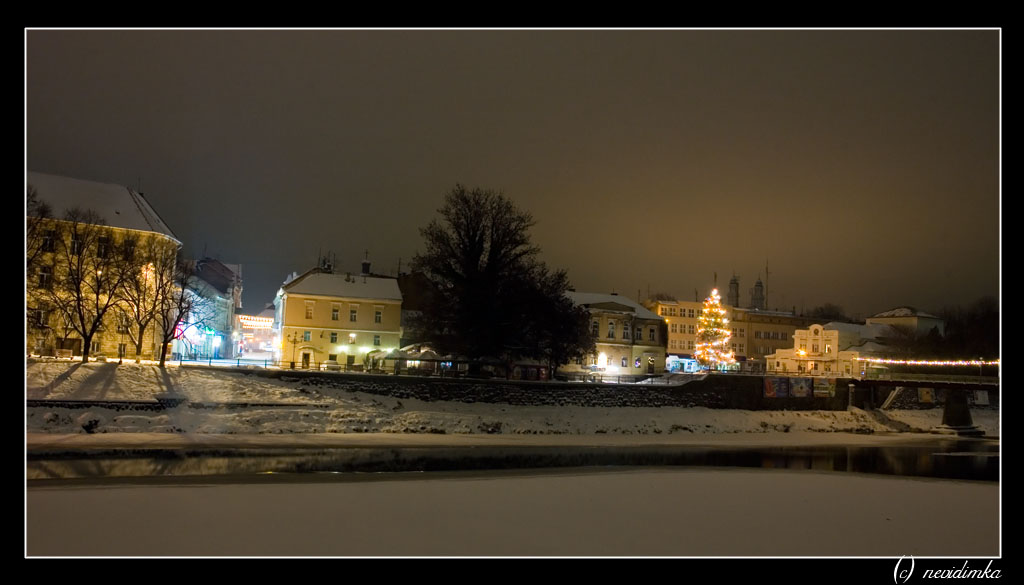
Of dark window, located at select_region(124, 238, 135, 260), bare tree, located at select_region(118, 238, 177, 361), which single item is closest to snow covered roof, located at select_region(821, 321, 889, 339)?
bare tree, located at select_region(118, 238, 177, 361)

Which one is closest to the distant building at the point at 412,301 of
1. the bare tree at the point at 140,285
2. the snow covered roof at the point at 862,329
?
the bare tree at the point at 140,285

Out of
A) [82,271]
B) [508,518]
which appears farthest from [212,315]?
[508,518]

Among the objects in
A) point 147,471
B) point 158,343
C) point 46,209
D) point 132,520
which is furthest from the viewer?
point 158,343

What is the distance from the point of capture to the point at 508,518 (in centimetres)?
1953

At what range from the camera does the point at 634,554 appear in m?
Result: 16.2

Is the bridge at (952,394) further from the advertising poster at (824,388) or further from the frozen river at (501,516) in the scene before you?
the frozen river at (501,516)

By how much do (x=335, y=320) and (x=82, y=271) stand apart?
19312 millimetres

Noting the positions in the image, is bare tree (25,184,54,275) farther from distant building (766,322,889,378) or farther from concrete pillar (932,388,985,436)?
distant building (766,322,889,378)

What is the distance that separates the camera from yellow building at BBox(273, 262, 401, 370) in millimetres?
59656

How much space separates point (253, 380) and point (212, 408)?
3.87 m

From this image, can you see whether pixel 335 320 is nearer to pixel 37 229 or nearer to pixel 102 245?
pixel 102 245

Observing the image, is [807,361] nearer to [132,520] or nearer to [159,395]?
[159,395]

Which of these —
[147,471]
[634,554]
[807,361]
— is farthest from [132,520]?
[807,361]

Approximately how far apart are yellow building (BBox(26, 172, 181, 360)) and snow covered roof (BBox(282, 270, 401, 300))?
1084cm
